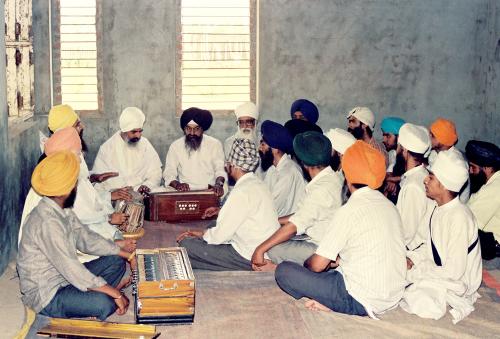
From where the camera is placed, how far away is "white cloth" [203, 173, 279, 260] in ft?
20.7

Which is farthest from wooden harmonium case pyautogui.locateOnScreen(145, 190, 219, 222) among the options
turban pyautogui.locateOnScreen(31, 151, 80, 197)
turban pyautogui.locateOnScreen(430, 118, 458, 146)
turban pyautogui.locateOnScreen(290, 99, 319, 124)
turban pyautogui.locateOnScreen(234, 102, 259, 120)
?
turban pyautogui.locateOnScreen(31, 151, 80, 197)

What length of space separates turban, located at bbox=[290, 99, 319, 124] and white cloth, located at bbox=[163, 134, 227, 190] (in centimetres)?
116

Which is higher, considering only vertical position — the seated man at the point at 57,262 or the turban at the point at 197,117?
the turban at the point at 197,117

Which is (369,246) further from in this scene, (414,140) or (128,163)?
(128,163)

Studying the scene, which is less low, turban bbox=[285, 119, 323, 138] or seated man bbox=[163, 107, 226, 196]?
turban bbox=[285, 119, 323, 138]

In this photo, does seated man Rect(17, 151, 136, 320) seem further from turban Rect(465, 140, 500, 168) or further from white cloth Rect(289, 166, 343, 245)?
turban Rect(465, 140, 500, 168)

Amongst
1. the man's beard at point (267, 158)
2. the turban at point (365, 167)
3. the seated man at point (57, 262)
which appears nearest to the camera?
the seated man at point (57, 262)

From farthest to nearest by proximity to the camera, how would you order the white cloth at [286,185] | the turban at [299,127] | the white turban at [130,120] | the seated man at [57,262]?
1. the white turban at [130,120]
2. the turban at [299,127]
3. the white cloth at [286,185]
4. the seated man at [57,262]

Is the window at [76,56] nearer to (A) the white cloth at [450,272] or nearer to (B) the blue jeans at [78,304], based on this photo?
(B) the blue jeans at [78,304]

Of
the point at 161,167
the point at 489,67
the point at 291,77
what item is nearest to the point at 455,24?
the point at 489,67

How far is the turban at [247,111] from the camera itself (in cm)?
930

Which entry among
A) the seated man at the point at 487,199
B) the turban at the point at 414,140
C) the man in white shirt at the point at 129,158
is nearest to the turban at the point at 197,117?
the man in white shirt at the point at 129,158

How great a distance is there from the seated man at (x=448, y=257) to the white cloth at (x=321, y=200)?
0.90m

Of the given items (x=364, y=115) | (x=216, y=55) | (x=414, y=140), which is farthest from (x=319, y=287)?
(x=216, y=55)
